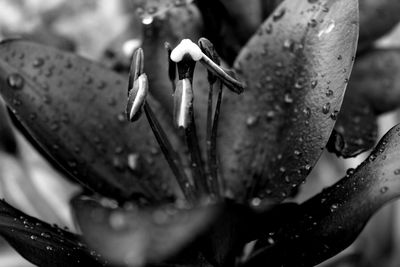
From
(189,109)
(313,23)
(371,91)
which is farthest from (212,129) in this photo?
(371,91)

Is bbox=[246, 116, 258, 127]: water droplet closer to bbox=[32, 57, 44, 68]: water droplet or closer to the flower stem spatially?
the flower stem

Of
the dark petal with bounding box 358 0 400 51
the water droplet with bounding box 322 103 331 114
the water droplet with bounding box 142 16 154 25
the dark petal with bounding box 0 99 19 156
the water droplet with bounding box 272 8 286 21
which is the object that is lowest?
the dark petal with bounding box 0 99 19 156

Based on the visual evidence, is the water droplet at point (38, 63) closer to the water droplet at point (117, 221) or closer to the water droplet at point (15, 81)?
the water droplet at point (15, 81)

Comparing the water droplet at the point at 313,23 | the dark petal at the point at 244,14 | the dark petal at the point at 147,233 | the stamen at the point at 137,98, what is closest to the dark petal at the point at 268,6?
the dark petal at the point at 244,14

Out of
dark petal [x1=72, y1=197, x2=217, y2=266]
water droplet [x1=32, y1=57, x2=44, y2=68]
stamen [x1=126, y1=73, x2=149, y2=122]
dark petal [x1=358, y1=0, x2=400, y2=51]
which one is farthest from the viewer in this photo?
dark petal [x1=358, y1=0, x2=400, y2=51]

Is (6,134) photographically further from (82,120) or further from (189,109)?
(189,109)

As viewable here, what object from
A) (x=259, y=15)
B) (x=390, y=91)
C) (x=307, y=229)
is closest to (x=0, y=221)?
(x=307, y=229)

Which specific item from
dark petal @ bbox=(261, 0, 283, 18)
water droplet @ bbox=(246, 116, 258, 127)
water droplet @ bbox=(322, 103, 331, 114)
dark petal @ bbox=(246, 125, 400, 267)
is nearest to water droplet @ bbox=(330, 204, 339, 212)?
dark petal @ bbox=(246, 125, 400, 267)

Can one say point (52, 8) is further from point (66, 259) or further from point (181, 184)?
point (66, 259)
